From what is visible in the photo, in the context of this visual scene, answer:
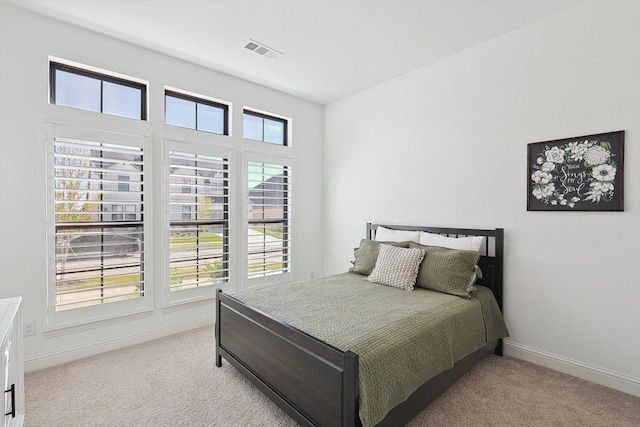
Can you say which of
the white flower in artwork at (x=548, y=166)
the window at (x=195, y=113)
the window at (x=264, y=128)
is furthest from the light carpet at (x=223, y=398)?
the window at (x=264, y=128)

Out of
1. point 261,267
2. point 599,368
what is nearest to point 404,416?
point 599,368

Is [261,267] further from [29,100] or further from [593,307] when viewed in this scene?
[593,307]

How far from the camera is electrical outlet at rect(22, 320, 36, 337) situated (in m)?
2.53

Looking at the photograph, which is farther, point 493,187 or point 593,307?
point 493,187

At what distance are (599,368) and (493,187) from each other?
62.4 inches

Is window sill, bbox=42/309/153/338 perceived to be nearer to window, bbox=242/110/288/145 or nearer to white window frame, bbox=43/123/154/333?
white window frame, bbox=43/123/154/333

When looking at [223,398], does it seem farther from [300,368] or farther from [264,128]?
[264,128]

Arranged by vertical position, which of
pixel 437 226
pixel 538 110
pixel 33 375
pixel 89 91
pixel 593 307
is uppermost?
pixel 89 91

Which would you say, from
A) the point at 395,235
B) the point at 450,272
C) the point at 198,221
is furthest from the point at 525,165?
the point at 198,221

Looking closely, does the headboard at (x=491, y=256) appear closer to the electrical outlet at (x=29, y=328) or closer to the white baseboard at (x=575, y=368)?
the white baseboard at (x=575, y=368)

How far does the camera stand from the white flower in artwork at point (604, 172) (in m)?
2.31

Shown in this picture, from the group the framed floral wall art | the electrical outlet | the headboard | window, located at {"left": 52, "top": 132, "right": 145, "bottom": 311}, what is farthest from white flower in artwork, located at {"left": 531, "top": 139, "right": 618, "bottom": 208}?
the electrical outlet

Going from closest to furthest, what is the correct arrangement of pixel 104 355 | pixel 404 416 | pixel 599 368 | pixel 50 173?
pixel 404 416 < pixel 599 368 < pixel 50 173 < pixel 104 355

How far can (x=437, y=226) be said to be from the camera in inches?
133
